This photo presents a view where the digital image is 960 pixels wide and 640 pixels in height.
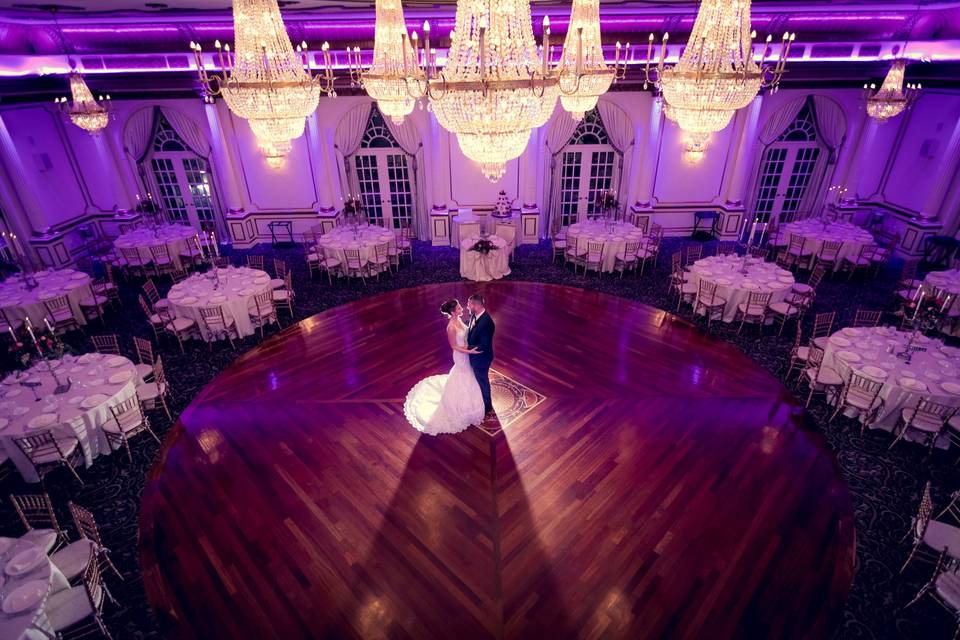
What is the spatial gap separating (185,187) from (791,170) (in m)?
16.5

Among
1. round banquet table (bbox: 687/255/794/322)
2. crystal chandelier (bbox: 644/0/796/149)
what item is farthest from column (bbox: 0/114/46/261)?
round banquet table (bbox: 687/255/794/322)

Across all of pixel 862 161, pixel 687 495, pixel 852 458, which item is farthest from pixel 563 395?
pixel 862 161

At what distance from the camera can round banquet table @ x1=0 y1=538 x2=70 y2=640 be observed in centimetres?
362

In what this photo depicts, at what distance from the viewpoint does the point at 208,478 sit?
567 cm

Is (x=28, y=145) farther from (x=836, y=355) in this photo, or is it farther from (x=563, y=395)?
(x=836, y=355)

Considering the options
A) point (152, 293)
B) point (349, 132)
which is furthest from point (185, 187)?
point (152, 293)

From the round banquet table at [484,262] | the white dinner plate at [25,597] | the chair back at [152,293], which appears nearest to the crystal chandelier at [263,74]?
the white dinner plate at [25,597]

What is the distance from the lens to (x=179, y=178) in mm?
12992

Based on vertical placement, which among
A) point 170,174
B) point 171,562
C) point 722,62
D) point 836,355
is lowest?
point 171,562

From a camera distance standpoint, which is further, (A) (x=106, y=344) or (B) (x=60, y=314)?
(B) (x=60, y=314)

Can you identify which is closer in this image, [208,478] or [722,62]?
[722,62]

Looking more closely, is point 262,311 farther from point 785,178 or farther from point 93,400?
point 785,178

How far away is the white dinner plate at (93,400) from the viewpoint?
582cm

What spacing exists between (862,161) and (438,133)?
36.2 ft
